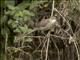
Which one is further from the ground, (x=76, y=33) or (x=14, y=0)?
(x=14, y=0)

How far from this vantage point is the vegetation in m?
1.97

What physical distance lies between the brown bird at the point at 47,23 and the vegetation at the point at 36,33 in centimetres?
A: 2

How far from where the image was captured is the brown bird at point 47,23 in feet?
6.55

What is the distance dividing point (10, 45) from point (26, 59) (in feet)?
0.58

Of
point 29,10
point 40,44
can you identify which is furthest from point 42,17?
point 40,44

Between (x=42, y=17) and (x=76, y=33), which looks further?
(x=42, y=17)

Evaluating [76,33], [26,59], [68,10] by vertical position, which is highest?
[68,10]

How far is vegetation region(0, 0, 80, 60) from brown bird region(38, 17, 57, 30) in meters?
0.02

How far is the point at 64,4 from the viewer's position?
2.09m

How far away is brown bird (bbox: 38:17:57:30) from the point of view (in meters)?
2.00

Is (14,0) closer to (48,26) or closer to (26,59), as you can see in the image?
(48,26)

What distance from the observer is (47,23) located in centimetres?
203

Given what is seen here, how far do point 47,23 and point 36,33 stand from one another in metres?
0.12

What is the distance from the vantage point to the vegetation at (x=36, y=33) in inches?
77.4
